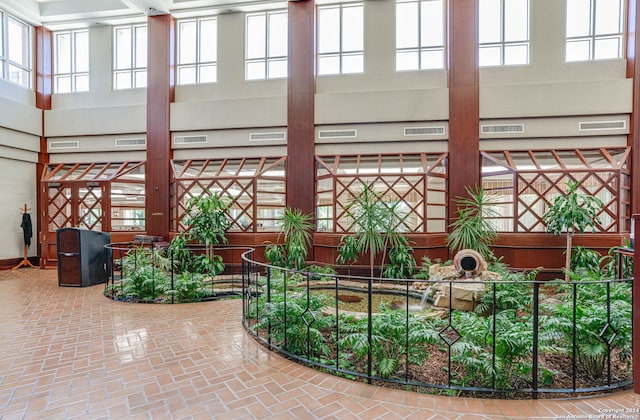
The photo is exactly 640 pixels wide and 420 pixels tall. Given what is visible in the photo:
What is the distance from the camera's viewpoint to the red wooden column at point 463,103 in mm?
6734

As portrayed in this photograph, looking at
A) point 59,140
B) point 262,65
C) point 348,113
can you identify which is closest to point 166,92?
point 262,65

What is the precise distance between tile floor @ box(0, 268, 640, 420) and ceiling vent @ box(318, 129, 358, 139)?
479 cm

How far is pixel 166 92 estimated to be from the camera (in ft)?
25.4

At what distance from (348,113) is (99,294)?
20.1 ft

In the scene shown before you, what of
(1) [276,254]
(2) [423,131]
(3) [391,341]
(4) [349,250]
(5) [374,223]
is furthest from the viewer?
(2) [423,131]

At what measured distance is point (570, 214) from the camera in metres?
5.57

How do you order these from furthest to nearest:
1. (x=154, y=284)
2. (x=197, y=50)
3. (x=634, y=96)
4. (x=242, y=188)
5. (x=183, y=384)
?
(x=197, y=50), (x=242, y=188), (x=634, y=96), (x=154, y=284), (x=183, y=384)

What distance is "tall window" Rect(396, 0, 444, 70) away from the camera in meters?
7.17

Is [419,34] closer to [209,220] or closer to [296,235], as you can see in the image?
[296,235]

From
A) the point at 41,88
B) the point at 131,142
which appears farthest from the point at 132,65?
the point at 41,88

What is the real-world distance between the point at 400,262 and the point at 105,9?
30.9 feet

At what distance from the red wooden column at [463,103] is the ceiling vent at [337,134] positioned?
85.8 inches

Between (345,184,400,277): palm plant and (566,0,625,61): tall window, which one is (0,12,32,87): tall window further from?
(566,0,625,61): tall window

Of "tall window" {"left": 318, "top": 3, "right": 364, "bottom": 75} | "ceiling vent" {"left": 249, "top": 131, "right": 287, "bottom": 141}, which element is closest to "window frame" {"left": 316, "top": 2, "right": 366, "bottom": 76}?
"tall window" {"left": 318, "top": 3, "right": 364, "bottom": 75}
